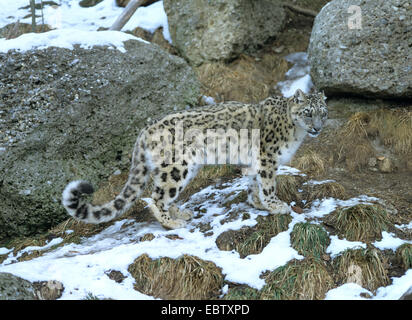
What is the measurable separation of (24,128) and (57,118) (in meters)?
0.53

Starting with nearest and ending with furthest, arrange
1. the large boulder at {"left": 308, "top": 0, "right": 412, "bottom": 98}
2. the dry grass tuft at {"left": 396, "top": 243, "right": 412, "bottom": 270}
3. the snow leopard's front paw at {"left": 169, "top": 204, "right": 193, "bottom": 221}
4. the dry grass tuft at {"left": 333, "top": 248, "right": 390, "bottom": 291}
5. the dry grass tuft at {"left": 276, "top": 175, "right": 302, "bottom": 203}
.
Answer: the dry grass tuft at {"left": 333, "top": 248, "right": 390, "bottom": 291} → the dry grass tuft at {"left": 396, "top": 243, "right": 412, "bottom": 270} → the snow leopard's front paw at {"left": 169, "top": 204, "right": 193, "bottom": 221} → the dry grass tuft at {"left": 276, "top": 175, "right": 302, "bottom": 203} → the large boulder at {"left": 308, "top": 0, "right": 412, "bottom": 98}

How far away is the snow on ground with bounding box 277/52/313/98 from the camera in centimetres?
1001

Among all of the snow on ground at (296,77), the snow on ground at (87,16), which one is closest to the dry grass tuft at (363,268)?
the snow on ground at (296,77)

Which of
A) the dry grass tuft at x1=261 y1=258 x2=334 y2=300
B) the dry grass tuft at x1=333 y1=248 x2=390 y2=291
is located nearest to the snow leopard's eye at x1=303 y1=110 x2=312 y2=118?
the dry grass tuft at x1=333 y1=248 x2=390 y2=291

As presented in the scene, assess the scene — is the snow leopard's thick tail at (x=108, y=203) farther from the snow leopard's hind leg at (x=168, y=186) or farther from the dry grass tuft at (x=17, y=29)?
the dry grass tuft at (x=17, y=29)

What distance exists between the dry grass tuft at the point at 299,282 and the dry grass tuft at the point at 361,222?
28.9 inches

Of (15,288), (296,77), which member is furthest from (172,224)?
(296,77)

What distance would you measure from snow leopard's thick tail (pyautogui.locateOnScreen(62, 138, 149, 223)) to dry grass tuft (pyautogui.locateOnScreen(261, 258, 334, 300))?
2.12 metres

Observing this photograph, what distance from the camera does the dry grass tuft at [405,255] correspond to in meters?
5.29

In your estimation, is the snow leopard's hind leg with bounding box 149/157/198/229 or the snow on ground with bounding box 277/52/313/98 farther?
the snow on ground with bounding box 277/52/313/98

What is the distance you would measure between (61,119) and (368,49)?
5.56 m

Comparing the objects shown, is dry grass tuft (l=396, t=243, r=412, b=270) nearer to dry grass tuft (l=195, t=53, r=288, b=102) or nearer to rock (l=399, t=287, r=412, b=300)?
rock (l=399, t=287, r=412, b=300)
